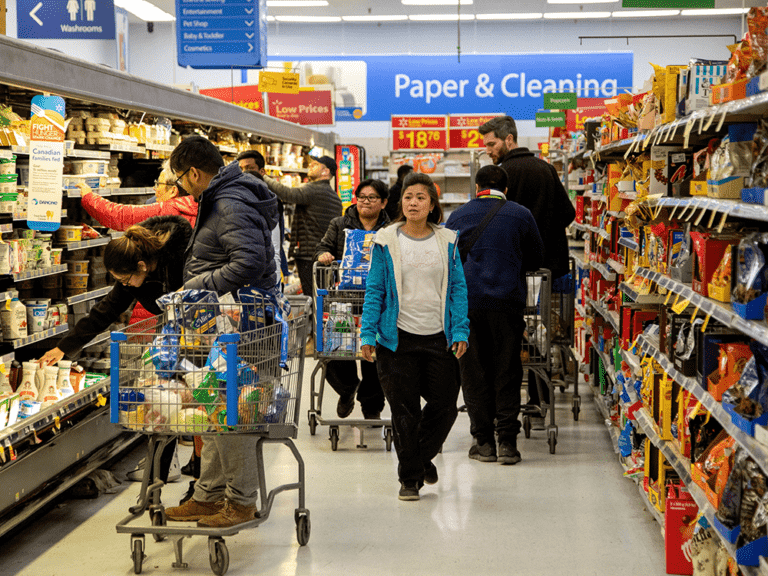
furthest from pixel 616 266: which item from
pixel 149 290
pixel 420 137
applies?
pixel 420 137

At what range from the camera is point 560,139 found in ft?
34.1

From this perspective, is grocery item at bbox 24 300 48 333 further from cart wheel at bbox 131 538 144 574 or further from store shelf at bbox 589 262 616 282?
store shelf at bbox 589 262 616 282

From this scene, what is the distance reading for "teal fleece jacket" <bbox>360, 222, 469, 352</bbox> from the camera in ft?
13.5

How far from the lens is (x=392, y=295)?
415 centimetres

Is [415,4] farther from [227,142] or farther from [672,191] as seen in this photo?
[672,191]

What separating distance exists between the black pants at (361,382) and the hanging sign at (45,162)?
2.17m

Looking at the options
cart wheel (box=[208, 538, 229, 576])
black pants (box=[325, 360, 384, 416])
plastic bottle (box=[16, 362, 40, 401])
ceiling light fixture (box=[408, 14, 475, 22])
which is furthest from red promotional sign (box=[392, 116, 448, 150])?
cart wheel (box=[208, 538, 229, 576])

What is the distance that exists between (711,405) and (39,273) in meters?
3.23

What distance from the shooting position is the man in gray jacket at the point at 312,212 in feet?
26.1

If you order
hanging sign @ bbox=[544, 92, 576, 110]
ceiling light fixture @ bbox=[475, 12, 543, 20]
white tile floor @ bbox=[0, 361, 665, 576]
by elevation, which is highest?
ceiling light fixture @ bbox=[475, 12, 543, 20]

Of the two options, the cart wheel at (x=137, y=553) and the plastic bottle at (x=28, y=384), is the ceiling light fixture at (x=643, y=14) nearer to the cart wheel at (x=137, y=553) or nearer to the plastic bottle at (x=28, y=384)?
the plastic bottle at (x=28, y=384)

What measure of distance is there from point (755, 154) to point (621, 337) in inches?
91.2

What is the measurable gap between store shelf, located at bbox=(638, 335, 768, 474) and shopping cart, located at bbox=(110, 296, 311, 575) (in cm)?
154

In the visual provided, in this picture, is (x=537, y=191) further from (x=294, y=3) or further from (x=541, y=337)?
(x=294, y=3)
